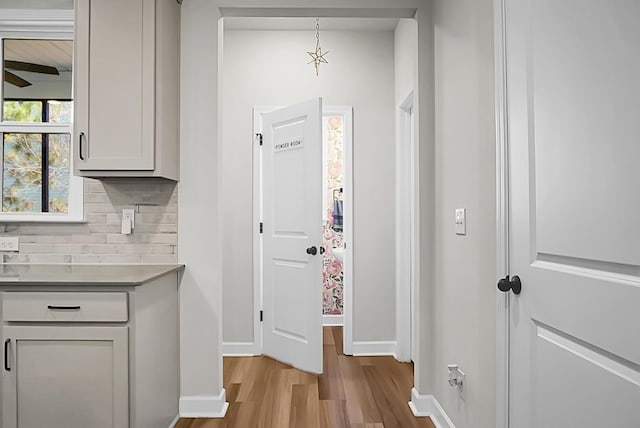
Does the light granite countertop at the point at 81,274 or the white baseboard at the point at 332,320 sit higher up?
the light granite countertop at the point at 81,274

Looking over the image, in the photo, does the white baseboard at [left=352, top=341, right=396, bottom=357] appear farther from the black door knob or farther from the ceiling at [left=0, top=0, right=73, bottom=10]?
the ceiling at [left=0, top=0, right=73, bottom=10]

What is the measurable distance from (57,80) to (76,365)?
189 centimetres

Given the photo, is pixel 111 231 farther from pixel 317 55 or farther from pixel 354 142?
pixel 317 55

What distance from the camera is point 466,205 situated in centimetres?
215

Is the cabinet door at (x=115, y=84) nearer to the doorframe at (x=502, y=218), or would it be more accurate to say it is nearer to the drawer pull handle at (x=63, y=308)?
A: the drawer pull handle at (x=63, y=308)

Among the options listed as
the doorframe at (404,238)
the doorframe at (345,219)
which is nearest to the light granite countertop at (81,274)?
the doorframe at (345,219)

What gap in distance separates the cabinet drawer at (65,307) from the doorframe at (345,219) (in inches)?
78.2

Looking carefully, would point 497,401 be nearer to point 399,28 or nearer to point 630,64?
point 630,64

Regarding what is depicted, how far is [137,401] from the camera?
2.03 m

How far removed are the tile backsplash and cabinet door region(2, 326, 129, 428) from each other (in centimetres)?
76

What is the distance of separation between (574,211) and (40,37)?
3.21m

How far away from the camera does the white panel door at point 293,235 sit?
11.3 feet

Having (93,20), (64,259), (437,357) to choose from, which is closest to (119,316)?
(64,259)

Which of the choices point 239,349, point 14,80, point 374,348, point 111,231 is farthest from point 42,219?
point 374,348
